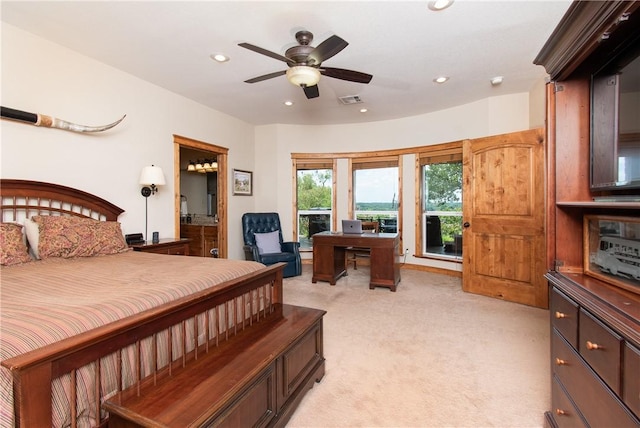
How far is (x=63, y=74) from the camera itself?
2.99 meters

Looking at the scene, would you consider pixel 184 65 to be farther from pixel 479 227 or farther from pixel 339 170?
pixel 479 227

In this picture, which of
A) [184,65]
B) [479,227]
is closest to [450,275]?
[479,227]

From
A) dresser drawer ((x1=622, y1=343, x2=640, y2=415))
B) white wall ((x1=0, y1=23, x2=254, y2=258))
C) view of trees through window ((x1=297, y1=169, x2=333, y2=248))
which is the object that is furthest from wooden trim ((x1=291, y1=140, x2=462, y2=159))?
dresser drawer ((x1=622, y1=343, x2=640, y2=415))

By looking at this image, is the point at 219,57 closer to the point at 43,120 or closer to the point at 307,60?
the point at 307,60

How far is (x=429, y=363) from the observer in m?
2.33

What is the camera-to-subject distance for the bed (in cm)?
95

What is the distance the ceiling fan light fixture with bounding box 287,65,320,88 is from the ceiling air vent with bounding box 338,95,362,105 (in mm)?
1881

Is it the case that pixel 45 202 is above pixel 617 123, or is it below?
below

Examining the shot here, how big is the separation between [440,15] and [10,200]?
399cm

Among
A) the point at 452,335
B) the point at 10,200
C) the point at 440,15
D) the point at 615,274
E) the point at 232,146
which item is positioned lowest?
the point at 452,335

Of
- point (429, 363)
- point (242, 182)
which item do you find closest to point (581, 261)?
point (429, 363)

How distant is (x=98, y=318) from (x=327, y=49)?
228cm

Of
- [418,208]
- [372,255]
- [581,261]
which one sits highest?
[418,208]

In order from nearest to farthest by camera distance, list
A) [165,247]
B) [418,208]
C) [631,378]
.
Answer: [631,378] → [165,247] → [418,208]
